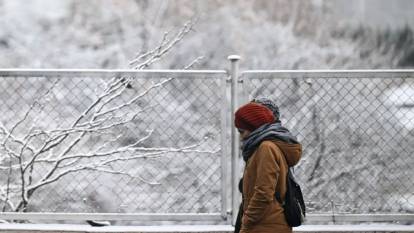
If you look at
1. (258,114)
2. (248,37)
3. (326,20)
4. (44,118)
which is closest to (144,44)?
(248,37)

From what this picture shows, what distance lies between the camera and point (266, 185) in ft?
9.21

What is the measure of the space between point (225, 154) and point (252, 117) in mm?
1254

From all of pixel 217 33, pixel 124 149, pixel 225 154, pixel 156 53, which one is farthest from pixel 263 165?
pixel 217 33

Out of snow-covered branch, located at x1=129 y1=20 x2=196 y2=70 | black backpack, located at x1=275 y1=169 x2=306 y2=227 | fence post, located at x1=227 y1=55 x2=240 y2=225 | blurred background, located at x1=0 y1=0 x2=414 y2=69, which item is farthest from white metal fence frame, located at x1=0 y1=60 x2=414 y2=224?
blurred background, located at x1=0 y1=0 x2=414 y2=69

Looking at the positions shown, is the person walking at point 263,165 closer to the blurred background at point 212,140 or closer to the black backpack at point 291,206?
the black backpack at point 291,206

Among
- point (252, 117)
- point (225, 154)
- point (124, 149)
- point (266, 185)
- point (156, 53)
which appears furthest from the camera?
point (156, 53)

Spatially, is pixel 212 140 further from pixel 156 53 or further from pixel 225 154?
pixel 156 53

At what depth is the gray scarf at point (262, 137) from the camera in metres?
2.89

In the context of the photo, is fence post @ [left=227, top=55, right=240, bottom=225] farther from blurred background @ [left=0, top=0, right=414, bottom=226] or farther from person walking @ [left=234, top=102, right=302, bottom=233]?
person walking @ [left=234, top=102, right=302, bottom=233]

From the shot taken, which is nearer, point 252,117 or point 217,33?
point 252,117

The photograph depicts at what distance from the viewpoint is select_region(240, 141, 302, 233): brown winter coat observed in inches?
111

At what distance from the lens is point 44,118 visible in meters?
4.72

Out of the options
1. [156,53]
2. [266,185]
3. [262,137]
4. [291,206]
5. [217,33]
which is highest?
[217,33]

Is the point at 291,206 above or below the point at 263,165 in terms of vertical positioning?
below
